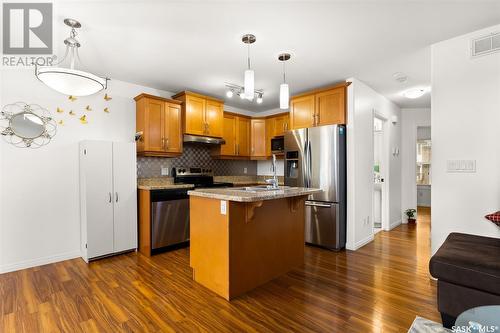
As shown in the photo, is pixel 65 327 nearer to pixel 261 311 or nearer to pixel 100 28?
pixel 261 311

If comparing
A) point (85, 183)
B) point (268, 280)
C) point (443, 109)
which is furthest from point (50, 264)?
point (443, 109)

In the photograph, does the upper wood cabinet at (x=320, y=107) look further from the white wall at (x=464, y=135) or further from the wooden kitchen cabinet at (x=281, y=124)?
the white wall at (x=464, y=135)

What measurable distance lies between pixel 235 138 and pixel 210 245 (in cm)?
303

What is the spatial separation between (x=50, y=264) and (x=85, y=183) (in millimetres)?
1150

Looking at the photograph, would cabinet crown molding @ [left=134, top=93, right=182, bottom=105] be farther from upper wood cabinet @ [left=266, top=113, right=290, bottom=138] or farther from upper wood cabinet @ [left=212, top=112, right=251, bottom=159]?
upper wood cabinet @ [left=266, top=113, right=290, bottom=138]

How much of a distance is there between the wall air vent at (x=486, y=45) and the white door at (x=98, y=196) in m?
4.51

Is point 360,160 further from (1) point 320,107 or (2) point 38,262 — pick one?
(2) point 38,262

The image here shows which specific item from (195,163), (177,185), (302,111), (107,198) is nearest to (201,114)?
(195,163)

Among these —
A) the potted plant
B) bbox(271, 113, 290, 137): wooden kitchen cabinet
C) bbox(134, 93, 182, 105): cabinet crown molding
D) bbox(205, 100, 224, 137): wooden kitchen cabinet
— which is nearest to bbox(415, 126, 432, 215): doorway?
the potted plant

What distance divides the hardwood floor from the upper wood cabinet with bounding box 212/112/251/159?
2.38 meters

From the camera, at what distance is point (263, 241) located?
Answer: 2.63 m

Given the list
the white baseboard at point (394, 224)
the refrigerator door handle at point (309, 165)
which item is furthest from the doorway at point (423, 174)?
the refrigerator door handle at point (309, 165)

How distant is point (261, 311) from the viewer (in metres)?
2.11

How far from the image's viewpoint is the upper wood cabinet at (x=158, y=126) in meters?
3.83
